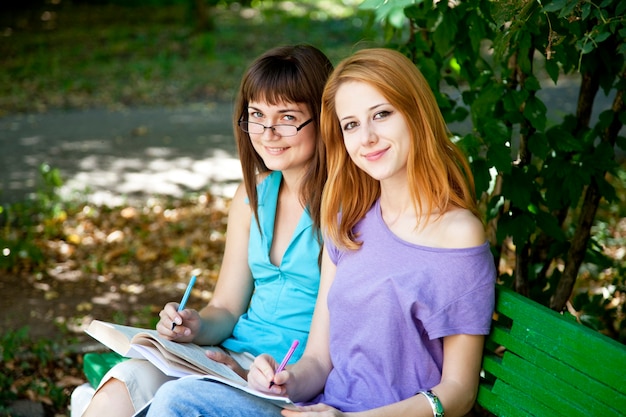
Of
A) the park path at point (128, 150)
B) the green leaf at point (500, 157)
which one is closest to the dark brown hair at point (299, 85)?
the green leaf at point (500, 157)

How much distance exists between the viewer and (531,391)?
234 centimetres

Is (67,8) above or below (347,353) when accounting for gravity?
below

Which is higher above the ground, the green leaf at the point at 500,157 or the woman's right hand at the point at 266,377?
the green leaf at the point at 500,157

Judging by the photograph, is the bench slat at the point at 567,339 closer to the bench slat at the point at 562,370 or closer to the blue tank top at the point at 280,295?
the bench slat at the point at 562,370

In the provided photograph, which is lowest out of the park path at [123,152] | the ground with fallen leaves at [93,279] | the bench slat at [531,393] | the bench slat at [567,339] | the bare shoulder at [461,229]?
the park path at [123,152]

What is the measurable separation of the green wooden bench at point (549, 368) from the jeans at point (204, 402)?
0.67 meters

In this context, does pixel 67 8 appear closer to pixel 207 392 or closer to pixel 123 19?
pixel 123 19

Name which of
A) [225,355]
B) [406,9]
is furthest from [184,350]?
[406,9]

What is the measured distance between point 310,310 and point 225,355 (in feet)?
1.15

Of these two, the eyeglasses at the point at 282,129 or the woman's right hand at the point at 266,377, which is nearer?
the woman's right hand at the point at 266,377

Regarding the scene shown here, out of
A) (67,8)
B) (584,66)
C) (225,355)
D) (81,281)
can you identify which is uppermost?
(584,66)

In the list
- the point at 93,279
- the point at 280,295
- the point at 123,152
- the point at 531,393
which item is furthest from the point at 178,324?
the point at 123,152

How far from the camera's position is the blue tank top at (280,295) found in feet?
9.62

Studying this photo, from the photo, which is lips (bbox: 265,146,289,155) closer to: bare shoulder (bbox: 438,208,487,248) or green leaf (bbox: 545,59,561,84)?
bare shoulder (bbox: 438,208,487,248)
